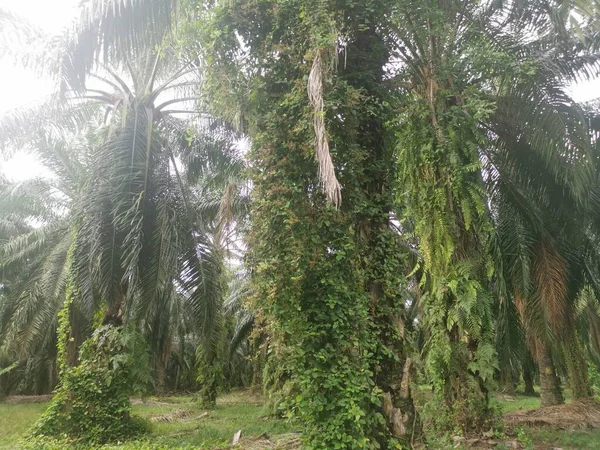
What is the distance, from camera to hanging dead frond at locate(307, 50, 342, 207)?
484 centimetres

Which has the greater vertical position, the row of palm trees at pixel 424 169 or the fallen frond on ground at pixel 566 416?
the row of palm trees at pixel 424 169

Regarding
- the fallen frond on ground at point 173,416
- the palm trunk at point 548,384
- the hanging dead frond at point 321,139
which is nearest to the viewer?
the hanging dead frond at point 321,139

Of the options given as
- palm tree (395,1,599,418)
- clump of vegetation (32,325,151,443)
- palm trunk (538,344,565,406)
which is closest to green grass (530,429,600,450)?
palm tree (395,1,599,418)

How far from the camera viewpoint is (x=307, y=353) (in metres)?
5.15

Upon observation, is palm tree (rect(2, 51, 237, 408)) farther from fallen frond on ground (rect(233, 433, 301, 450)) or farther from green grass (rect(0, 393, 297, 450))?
fallen frond on ground (rect(233, 433, 301, 450))

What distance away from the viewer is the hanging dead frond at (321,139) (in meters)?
4.84

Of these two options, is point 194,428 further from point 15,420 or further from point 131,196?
point 15,420

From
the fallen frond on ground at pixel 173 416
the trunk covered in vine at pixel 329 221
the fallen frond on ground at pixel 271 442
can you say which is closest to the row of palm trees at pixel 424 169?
the trunk covered in vine at pixel 329 221

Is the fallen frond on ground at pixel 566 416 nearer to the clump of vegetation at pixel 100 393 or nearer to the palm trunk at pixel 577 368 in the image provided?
the palm trunk at pixel 577 368

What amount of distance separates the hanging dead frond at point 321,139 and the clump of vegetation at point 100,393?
529cm

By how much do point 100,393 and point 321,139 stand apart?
620cm

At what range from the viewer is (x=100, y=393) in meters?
8.27

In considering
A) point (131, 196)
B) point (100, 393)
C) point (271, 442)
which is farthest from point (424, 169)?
point (100, 393)

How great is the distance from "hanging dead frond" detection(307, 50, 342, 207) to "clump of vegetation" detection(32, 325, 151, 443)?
5.29 meters
